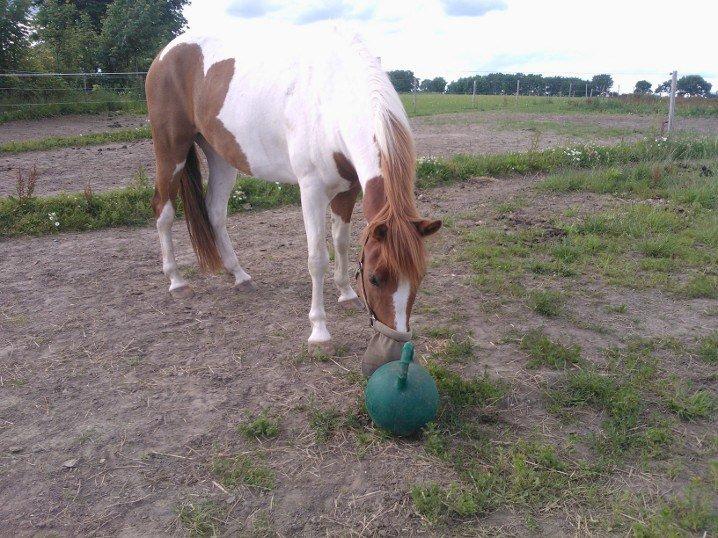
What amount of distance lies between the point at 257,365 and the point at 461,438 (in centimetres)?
136

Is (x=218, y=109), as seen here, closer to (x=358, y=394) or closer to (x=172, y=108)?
(x=172, y=108)

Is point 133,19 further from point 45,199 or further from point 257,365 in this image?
point 257,365

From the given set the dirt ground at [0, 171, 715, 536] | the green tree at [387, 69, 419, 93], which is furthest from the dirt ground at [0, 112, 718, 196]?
the green tree at [387, 69, 419, 93]

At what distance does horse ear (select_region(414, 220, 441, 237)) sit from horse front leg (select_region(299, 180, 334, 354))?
103 centimetres

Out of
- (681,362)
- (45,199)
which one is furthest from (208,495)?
(45,199)

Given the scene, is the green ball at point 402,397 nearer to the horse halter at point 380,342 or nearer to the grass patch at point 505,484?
the horse halter at point 380,342

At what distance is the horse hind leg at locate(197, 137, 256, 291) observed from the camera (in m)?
4.45

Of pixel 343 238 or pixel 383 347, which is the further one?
pixel 343 238

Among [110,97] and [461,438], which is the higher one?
[110,97]

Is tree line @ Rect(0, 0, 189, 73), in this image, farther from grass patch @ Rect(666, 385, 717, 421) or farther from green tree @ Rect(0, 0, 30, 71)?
grass patch @ Rect(666, 385, 717, 421)

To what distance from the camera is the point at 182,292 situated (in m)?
4.32

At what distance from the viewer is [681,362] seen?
3229mm

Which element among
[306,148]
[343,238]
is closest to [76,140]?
[343,238]

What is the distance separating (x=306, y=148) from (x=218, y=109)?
0.95 meters
